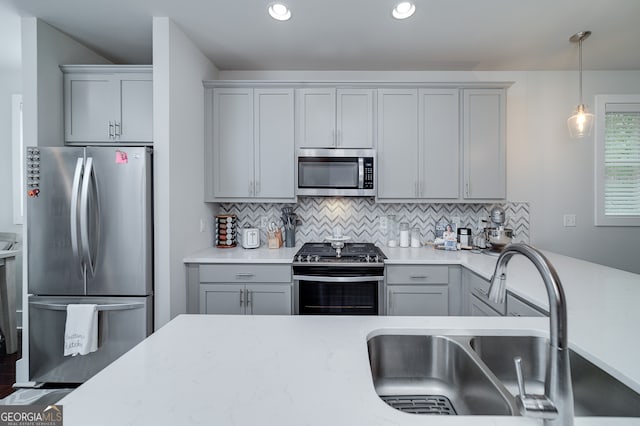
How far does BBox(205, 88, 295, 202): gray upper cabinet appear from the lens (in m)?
2.77

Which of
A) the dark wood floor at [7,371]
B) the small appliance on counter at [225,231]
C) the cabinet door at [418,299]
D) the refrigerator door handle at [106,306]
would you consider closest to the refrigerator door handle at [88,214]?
the refrigerator door handle at [106,306]

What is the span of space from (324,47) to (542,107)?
230 centimetres

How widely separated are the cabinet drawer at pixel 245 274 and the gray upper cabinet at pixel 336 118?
47.6 inches

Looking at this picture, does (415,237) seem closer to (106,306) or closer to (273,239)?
(273,239)

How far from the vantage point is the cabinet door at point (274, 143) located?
2.77 meters

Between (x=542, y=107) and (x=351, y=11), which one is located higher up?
(x=351, y=11)

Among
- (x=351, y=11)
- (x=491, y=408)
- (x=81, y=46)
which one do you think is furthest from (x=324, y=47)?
(x=491, y=408)

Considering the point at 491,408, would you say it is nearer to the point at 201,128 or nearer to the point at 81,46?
the point at 201,128

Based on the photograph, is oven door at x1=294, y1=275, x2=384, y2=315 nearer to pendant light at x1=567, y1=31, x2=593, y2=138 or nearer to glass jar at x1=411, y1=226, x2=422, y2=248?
glass jar at x1=411, y1=226, x2=422, y2=248

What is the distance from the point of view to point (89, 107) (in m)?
2.47

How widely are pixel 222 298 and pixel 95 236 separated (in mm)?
1006

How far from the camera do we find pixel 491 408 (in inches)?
30.6

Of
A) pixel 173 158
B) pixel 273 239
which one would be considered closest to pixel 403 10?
pixel 173 158

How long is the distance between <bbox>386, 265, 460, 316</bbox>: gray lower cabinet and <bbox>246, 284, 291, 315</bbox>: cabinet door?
855 millimetres
